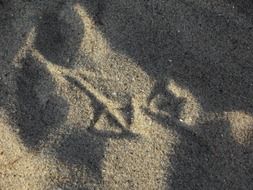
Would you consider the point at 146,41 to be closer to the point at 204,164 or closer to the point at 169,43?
the point at 169,43

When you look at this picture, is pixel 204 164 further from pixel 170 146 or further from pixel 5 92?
pixel 5 92

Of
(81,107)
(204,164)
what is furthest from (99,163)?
(204,164)

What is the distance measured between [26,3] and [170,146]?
2.41 feet

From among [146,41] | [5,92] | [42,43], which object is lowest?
[5,92]

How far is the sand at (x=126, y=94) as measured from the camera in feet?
6.55

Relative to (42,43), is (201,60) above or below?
above

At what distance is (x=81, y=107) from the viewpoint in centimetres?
204

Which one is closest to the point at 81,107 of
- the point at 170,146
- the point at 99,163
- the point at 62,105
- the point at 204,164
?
the point at 62,105

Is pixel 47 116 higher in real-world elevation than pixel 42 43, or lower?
lower

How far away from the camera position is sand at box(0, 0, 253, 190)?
1995 mm

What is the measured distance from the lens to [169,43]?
6.79 ft

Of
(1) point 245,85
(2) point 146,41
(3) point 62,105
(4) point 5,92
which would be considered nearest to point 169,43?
(2) point 146,41

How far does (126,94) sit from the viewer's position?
6.71 ft

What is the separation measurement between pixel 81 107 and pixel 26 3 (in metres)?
0.43
